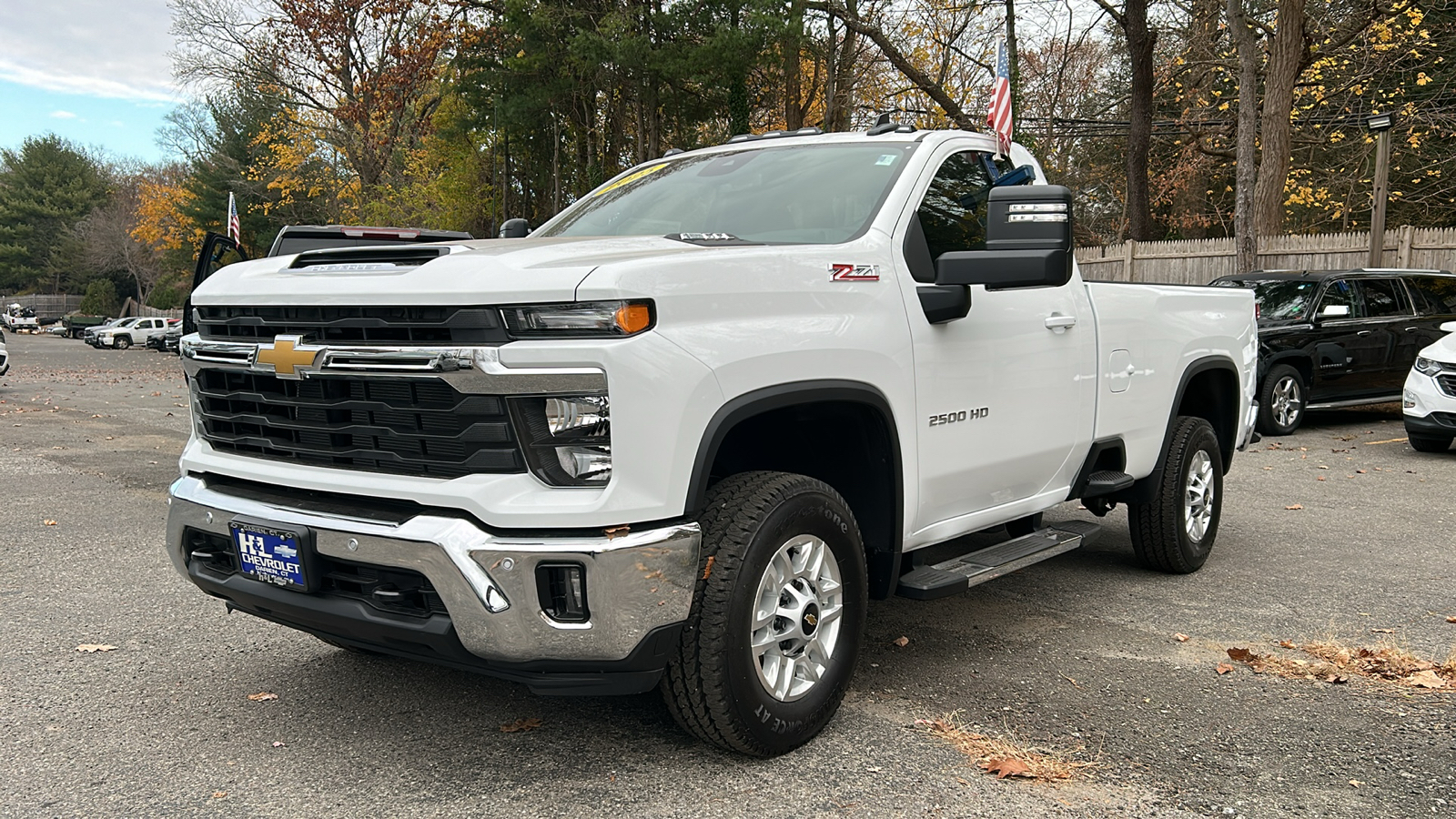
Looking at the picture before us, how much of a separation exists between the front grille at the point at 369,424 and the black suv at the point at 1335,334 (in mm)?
11108

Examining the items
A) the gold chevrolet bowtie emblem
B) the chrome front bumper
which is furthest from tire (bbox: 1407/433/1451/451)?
the gold chevrolet bowtie emblem

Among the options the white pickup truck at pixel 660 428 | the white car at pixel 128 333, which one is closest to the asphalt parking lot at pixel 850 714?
the white pickup truck at pixel 660 428

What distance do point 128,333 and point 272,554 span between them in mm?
51675

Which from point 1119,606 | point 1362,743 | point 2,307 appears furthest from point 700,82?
point 2,307

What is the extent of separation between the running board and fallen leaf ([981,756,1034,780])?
65 cm

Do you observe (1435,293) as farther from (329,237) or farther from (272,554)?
(272,554)

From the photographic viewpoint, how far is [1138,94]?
22.0 meters

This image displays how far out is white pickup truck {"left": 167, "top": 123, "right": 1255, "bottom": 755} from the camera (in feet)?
9.91

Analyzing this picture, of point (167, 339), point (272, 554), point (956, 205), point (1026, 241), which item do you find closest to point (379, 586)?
point (272, 554)

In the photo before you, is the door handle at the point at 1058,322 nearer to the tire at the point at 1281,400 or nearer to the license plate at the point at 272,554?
the license plate at the point at 272,554

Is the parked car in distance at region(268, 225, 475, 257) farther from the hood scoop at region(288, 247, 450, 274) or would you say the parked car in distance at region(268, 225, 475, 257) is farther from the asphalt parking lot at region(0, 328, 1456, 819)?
the hood scoop at region(288, 247, 450, 274)

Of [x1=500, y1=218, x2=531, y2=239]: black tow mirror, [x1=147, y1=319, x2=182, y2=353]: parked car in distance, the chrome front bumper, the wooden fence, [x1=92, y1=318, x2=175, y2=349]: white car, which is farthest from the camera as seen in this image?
[x1=92, y1=318, x2=175, y2=349]: white car

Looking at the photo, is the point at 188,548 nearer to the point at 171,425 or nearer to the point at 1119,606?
the point at 1119,606

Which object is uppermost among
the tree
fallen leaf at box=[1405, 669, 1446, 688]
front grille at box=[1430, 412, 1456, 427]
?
the tree
